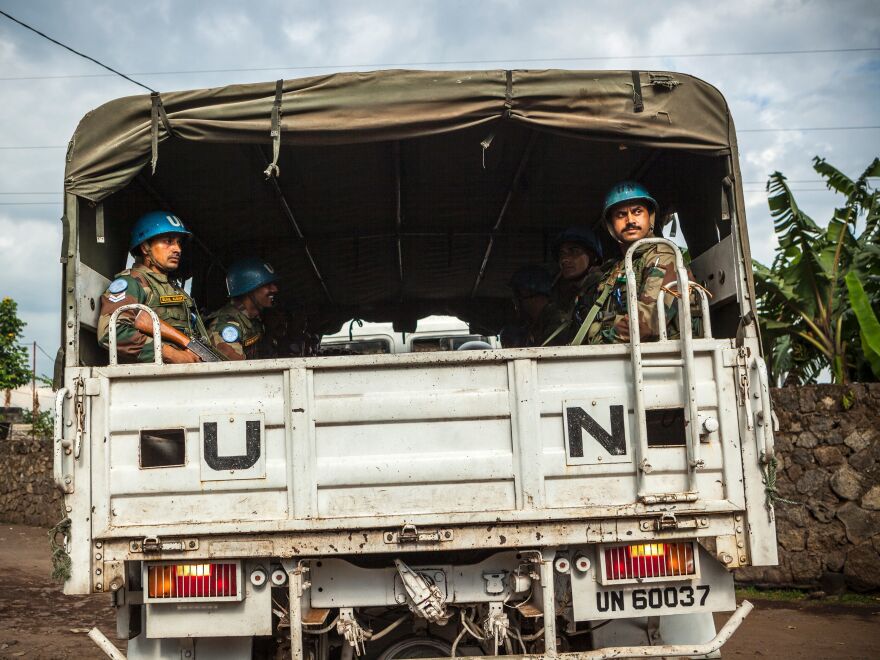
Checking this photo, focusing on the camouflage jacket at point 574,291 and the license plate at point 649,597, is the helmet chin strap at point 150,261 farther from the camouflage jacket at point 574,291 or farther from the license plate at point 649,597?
the license plate at point 649,597

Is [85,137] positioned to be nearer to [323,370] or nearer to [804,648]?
[323,370]

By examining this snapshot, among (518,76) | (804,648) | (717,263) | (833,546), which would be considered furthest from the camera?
Result: (833,546)

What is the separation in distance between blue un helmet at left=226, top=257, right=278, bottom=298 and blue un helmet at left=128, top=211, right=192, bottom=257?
1.05m

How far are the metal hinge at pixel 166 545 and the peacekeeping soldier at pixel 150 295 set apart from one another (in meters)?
1.03

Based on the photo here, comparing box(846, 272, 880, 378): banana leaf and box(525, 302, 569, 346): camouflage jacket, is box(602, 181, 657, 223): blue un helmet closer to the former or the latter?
box(525, 302, 569, 346): camouflage jacket

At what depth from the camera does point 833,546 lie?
27.8 ft

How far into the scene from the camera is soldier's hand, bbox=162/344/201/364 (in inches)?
169

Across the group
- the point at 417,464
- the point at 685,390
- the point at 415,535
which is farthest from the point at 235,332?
the point at 685,390

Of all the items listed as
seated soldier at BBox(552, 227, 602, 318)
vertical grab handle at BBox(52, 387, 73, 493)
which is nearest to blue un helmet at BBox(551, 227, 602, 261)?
seated soldier at BBox(552, 227, 602, 318)

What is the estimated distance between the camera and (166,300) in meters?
4.68

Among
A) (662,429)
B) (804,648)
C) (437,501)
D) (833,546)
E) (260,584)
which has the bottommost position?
(804,648)

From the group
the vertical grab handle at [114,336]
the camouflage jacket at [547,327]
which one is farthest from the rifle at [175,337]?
the camouflage jacket at [547,327]

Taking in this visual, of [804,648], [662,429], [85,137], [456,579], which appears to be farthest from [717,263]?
[804,648]

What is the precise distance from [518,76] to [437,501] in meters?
1.84
